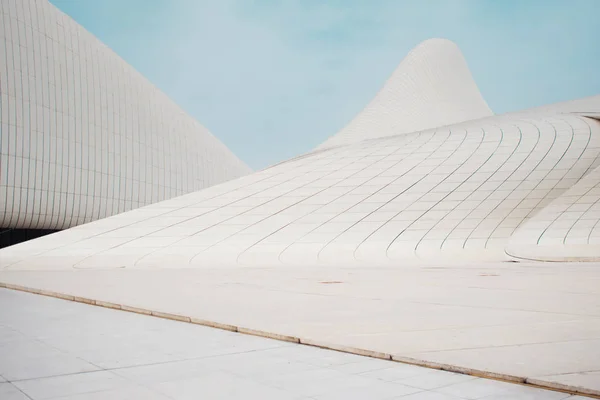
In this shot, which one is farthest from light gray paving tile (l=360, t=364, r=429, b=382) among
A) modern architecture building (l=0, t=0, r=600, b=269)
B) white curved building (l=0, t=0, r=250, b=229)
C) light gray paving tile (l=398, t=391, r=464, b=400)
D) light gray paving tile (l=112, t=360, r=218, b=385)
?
white curved building (l=0, t=0, r=250, b=229)

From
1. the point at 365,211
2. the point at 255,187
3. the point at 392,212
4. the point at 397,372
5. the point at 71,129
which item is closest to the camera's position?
the point at 397,372

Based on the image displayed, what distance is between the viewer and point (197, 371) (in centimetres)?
371

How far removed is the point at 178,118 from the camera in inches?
1484

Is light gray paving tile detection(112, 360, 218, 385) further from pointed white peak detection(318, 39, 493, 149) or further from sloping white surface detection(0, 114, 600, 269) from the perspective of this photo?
pointed white peak detection(318, 39, 493, 149)

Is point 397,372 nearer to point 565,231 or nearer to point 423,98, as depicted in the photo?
point 565,231

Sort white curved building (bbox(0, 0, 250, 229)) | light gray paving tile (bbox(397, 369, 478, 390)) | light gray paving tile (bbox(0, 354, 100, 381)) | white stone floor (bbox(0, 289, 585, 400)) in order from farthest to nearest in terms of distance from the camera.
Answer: white curved building (bbox(0, 0, 250, 229)) → light gray paving tile (bbox(0, 354, 100, 381)) → light gray paving tile (bbox(397, 369, 478, 390)) → white stone floor (bbox(0, 289, 585, 400))

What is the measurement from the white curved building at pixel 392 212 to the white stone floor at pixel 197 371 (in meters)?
10.4

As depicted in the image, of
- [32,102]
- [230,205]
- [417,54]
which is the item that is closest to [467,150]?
[230,205]

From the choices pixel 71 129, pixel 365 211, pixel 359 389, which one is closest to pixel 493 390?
pixel 359 389

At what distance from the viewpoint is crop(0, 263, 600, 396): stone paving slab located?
3953 mm

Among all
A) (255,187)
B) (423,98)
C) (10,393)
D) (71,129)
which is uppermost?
(423,98)

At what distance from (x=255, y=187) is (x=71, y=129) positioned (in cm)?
1122

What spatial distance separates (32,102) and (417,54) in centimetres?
3371

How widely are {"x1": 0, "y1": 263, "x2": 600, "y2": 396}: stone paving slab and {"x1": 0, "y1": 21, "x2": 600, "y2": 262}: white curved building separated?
4.90 meters
